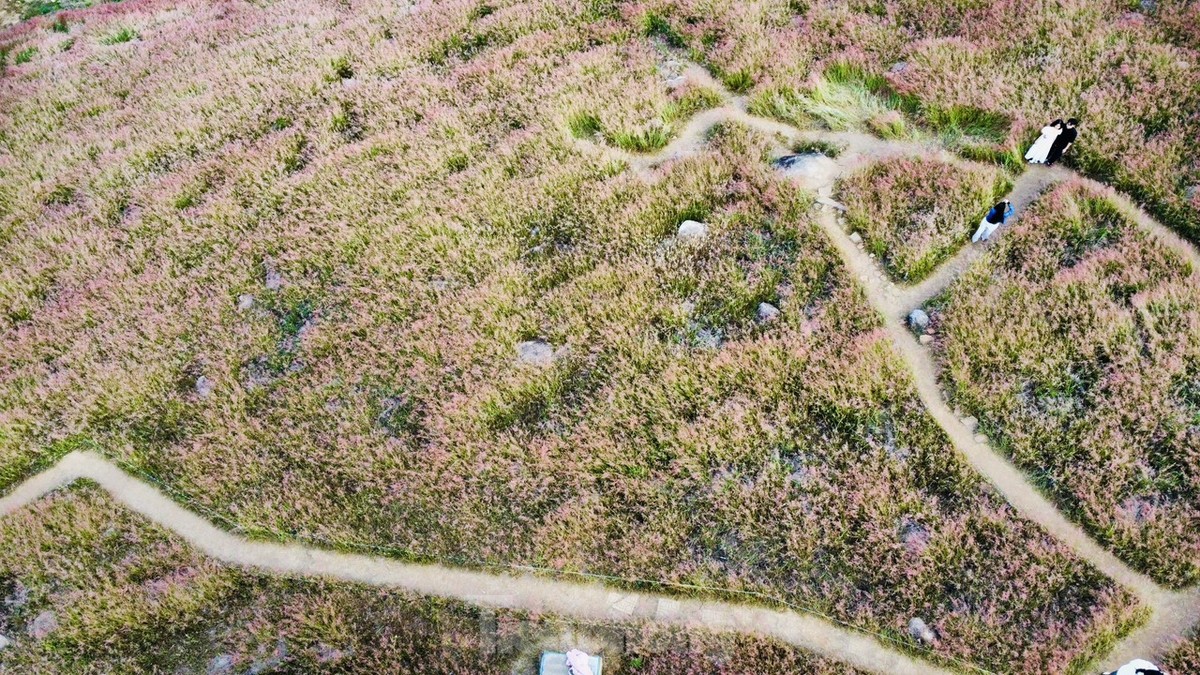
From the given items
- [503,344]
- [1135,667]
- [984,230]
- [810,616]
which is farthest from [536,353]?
[1135,667]

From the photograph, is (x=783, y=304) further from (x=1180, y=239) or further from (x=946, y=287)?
(x=1180, y=239)

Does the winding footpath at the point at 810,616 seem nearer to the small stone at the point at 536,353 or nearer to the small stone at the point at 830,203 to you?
the small stone at the point at 830,203

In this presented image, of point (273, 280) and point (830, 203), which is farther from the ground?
point (830, 203)

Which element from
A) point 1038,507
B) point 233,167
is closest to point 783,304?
point 1038,507

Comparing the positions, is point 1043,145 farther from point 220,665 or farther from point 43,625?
point 43,625

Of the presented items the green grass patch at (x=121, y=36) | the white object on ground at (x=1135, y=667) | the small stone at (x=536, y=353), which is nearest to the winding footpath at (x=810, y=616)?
the white object on ground at (x=1135, y=667)

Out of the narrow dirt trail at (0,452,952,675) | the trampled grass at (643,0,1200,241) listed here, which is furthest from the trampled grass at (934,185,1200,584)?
the narrow dirt trail at (0,452,952,675)
